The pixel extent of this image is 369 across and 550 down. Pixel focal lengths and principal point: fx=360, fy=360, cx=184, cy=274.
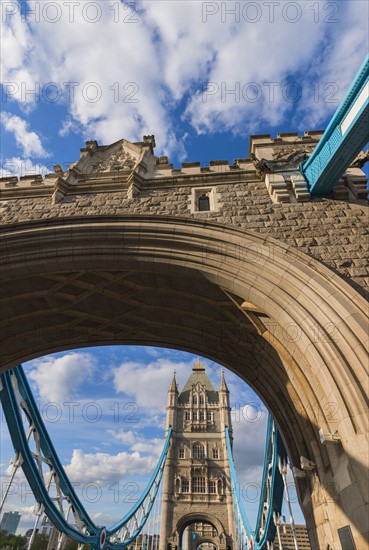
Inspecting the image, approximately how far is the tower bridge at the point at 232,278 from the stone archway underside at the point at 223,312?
3cm

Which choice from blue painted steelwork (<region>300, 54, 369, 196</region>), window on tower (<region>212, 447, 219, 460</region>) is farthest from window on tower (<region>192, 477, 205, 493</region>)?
blue painted steelwork (<region>300, 54, 369, 196</region>)

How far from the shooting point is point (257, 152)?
8.27 metres

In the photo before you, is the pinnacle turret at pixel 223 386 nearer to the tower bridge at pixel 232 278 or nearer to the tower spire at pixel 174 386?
the tower spire at pixel 174 386

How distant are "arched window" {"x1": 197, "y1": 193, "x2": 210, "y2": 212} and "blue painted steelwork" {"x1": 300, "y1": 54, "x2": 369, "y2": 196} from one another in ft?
6.68

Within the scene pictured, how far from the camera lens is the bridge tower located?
175ft

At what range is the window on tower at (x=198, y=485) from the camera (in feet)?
189

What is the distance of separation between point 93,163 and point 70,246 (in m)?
3.38

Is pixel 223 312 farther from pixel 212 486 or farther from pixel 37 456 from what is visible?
pixel 212 486

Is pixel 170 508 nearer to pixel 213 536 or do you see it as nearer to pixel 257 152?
pixel 213 536

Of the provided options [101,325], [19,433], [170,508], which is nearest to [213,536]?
[170,508]

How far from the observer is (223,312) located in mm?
7488

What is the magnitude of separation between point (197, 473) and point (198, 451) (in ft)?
13.5

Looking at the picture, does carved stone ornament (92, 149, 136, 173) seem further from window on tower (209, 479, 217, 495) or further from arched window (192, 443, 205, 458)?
arched window (192, 443, 205, 458)

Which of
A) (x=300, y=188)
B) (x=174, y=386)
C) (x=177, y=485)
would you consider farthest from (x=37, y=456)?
(x=174, y=386)
